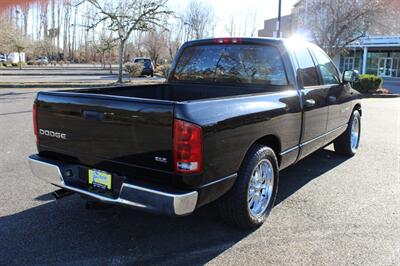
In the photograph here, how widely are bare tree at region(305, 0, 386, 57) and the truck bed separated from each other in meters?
18.7

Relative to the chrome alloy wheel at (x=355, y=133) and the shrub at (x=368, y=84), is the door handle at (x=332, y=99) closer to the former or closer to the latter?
the chrome alloy wheel at (x=355, y=133)

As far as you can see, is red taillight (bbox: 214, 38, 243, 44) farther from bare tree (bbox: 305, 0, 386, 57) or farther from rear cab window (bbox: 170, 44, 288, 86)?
bare tree (bbox: 305, 0, 386, 57)

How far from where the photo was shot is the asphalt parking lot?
134 inches

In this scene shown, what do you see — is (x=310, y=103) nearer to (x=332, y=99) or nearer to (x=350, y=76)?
(x=332, y=99)

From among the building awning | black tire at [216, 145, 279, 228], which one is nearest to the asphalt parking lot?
black tire at [216, 145, 279, 228]

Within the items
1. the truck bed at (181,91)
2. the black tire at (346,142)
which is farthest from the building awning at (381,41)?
the truck bed at (181,91)

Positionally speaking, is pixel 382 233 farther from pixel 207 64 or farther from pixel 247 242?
pixel 207 64

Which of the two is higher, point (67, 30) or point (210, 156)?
point (67, 30)

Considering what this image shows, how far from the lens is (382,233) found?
3.97 m

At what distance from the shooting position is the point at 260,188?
4094 mm

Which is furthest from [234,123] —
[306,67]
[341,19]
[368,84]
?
[341,19]

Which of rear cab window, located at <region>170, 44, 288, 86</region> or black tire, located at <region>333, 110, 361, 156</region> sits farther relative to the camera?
black tire, located at <region>333, 110, 361, 156</region>

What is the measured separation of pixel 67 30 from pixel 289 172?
347 ft

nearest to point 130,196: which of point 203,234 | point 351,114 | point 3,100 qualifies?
point 203,234
